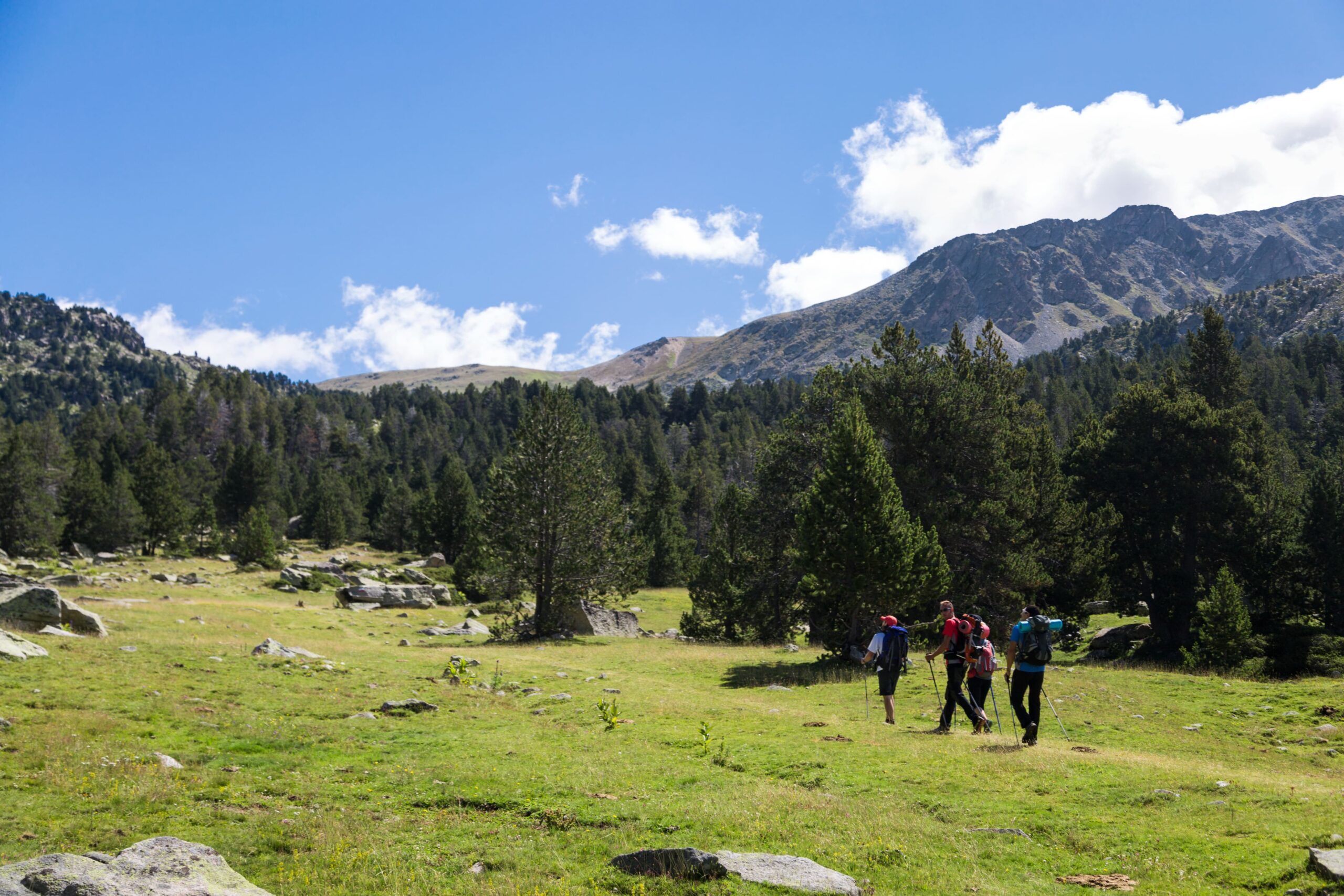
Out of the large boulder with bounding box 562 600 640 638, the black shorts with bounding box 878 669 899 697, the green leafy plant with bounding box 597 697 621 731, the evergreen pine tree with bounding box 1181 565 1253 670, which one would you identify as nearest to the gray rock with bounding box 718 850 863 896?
the green leafy plant with bounding box 597 697 621 731

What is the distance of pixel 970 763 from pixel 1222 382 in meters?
55.2

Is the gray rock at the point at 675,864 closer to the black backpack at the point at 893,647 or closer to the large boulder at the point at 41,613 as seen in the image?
the black backpack at the point at 893,647

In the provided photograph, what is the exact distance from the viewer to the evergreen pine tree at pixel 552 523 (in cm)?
4291

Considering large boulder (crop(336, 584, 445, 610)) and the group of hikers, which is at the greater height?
the group of hikers

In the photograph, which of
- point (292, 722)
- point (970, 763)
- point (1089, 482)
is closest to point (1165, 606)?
point (1089, 482)

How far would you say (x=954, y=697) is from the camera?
668 inches

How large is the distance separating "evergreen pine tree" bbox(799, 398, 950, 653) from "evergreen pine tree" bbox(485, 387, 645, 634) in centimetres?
1584

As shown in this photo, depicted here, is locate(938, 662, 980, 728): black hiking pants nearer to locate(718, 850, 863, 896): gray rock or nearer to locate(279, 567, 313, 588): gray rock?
locate(718, 850, 863, 896): gray rock

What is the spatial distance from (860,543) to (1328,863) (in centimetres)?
2064

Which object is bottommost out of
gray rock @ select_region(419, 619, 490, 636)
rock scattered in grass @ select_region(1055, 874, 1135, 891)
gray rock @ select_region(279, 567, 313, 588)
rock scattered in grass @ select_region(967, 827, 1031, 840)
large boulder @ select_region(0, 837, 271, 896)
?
gray rock @ select_region(419, 619, 490, 636)

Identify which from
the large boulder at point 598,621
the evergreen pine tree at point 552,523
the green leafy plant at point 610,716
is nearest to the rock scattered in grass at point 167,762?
the green leafy plant at point 610,716

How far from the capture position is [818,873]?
7.81m

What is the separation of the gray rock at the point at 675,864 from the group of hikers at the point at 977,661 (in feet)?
29.9

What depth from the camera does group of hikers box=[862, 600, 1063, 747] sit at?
15.4m
